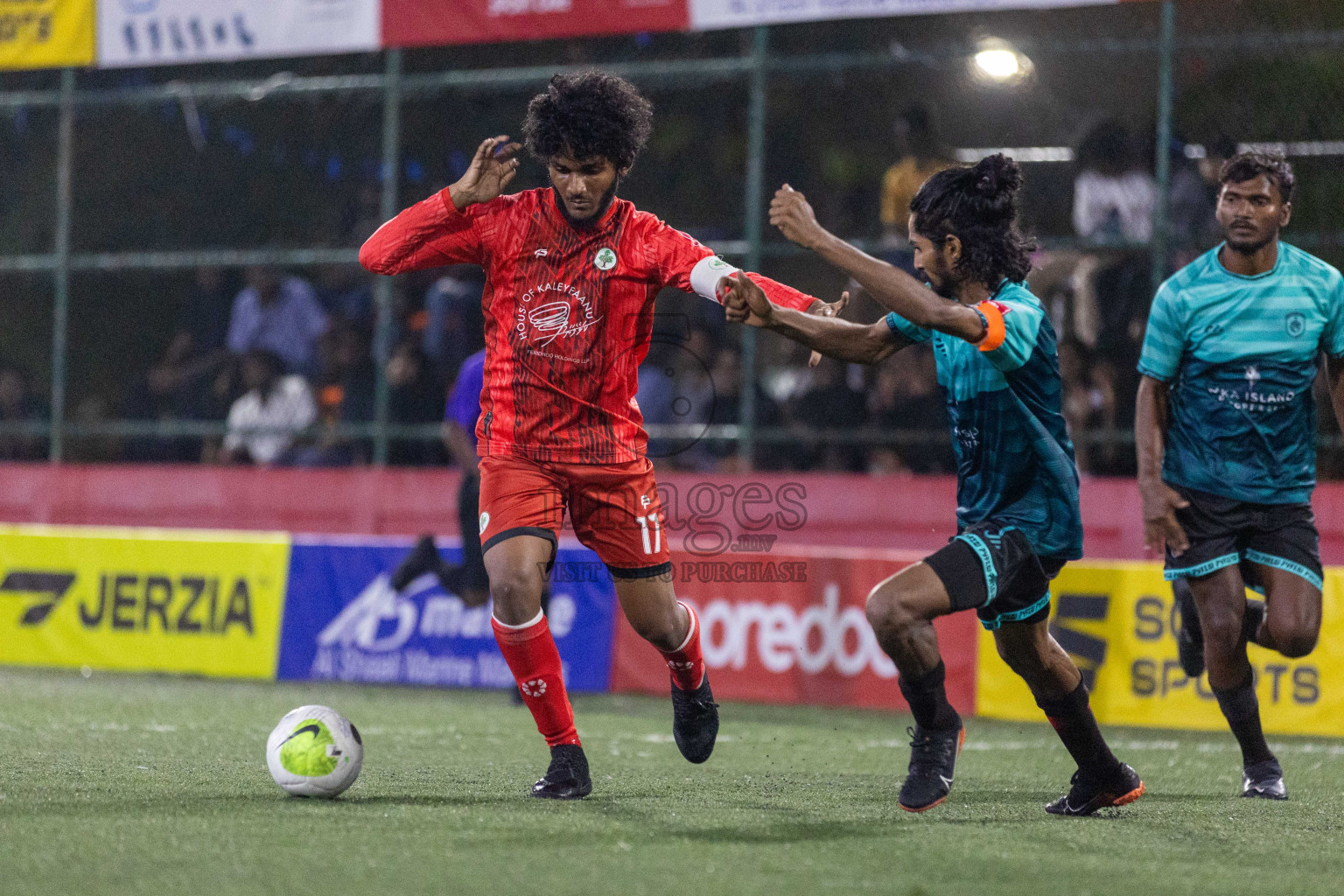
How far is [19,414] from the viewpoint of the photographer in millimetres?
14938

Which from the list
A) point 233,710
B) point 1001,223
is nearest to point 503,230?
point 1001,223

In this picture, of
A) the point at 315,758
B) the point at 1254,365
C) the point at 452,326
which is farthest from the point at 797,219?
the point at 452,326

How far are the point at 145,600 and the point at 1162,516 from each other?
22.7 ft

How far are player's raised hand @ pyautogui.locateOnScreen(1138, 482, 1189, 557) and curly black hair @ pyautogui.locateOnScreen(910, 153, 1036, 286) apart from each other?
1.32 metres

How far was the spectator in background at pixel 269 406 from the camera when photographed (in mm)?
12922

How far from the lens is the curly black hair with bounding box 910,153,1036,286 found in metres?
5.27

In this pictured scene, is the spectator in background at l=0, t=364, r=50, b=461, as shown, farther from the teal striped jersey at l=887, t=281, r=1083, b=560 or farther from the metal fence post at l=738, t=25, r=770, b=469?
the teal striped jersey at l=887, t=281, r=1083, b=560

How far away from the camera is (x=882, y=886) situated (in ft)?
13.5

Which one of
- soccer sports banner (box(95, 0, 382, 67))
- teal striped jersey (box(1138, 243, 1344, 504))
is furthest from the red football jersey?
soccer sports banner (box(95, 0, 382, 67))

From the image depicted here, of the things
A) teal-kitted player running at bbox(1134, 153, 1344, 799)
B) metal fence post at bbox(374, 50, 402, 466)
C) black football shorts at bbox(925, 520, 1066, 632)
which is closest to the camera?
black football shorts at bbox(925, 520, 1066, 632)

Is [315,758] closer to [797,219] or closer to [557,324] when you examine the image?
[557,324]

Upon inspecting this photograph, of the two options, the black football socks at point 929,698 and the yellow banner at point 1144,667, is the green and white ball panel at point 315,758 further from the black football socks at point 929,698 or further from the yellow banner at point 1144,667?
the yellow banner at point 1144,667

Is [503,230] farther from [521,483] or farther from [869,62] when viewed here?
[869,62]

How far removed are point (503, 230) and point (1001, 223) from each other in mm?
1670
